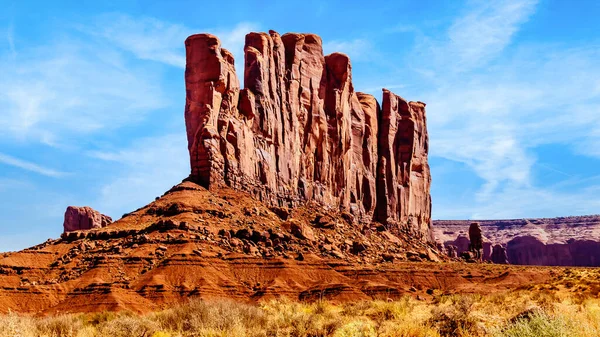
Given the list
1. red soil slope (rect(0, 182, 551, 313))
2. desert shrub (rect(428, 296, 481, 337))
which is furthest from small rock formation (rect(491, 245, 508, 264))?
desert shrub (rect(428, 296, 481, 337))

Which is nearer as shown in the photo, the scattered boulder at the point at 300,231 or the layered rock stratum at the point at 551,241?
the scattered boulder at the point at 300,231

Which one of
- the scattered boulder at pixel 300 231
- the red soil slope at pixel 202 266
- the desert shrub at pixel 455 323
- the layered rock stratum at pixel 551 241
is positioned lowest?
the desert shrub at pixel 455 323

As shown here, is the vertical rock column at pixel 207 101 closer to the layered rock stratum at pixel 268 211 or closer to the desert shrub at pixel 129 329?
the layered rock stratum at pixel 268 211

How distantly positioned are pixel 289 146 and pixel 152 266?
39.2 metres

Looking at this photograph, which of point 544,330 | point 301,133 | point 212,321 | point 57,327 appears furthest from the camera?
point 301,133

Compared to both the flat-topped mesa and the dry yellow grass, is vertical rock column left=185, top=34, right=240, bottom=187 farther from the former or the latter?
the dry yellow grass

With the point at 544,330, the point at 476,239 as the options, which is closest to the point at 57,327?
the point at 544,330

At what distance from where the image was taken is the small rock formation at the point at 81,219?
10414cm

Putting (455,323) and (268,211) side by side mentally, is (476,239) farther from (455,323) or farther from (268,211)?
(455,323)

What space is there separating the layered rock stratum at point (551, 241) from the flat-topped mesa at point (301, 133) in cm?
5281

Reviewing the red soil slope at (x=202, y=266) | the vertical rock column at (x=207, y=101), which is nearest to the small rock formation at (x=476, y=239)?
the red soil slope at (x=202, y=266)

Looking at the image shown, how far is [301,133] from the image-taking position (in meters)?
96.1

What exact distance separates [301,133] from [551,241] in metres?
114

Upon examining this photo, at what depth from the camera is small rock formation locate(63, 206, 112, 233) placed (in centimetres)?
10414
